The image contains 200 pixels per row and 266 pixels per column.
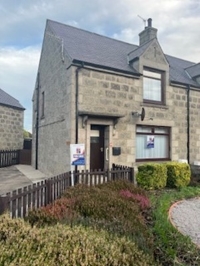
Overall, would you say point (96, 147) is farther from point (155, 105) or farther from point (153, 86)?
point (153, 86)

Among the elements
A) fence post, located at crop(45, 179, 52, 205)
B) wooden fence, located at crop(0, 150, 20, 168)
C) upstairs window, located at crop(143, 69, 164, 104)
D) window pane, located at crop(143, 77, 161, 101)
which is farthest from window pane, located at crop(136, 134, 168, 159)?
wooden fence, located at crop(0, 150, 20, 168)

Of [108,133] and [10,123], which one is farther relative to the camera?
[10,123]

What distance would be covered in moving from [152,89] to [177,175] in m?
4.69

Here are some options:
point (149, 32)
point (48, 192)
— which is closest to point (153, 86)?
point (149, 32)

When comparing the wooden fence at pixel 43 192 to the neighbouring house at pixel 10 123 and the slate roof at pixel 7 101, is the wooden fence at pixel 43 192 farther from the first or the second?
the slate roof at pixel 7 101

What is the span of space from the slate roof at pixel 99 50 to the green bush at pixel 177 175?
482 cm

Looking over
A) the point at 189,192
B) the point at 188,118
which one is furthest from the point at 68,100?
the point at 188,118

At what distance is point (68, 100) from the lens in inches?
375

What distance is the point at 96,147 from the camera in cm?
1013

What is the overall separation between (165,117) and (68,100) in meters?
5.35

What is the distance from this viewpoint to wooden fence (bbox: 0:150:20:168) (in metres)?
16.1

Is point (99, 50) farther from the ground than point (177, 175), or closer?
farther from the ground

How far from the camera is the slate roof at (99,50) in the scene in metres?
10.0

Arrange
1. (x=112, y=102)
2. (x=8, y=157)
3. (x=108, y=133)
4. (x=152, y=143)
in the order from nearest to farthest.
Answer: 1. (x=108, y=133)
2. (x=112, y=102)
3. (x=152, y=143)
4. (x=8, y=157)
